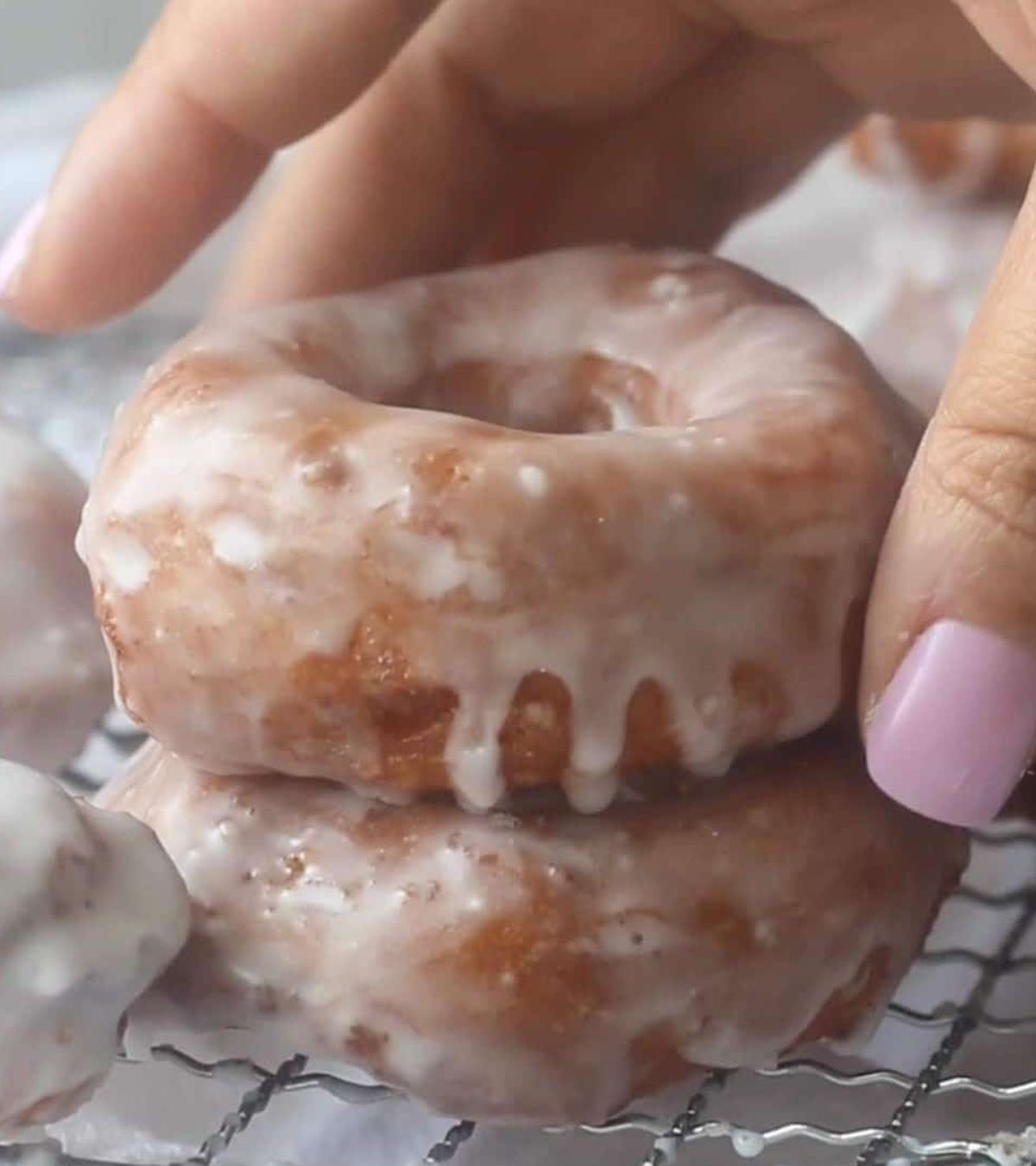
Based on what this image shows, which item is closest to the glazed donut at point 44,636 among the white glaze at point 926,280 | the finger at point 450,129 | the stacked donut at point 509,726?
the stacked donut at point 509,726

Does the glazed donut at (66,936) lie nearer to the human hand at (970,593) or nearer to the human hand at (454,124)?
the human hand at (970,593)

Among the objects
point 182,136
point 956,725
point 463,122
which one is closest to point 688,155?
point 463,122

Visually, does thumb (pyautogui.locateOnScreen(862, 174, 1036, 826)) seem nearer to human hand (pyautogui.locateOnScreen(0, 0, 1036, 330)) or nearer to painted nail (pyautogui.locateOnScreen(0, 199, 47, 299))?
human hand (pyautogui.locateOnScreen(0, 0, 1036, 330))

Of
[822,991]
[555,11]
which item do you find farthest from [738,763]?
[555,11]

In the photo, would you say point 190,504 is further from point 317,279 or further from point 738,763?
point 317,279

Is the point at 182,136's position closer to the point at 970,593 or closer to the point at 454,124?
the point at 454,124

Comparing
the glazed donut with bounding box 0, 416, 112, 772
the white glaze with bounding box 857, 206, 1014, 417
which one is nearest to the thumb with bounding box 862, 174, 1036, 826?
the glazed donut with bounding box 0, 416, 112, 772
